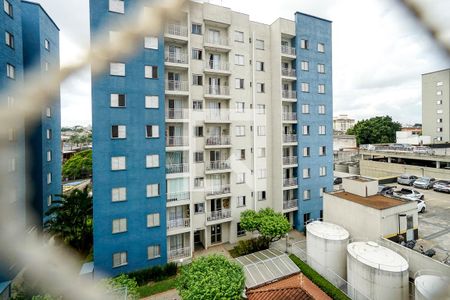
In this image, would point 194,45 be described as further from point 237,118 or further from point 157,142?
point 157,142

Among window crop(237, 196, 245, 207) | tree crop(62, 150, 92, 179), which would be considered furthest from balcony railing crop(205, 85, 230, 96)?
tree crop(62, 150, 92, 179)

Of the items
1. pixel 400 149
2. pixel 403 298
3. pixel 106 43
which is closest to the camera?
pixel 106 43

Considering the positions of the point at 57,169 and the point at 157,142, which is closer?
the point at 157,142

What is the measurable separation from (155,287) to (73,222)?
769 cm

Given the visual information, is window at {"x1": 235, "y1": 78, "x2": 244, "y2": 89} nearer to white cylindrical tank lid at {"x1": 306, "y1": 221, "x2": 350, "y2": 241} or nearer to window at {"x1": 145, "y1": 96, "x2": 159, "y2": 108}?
→ window at {"x1": 145, "y1": 96, "x2": 159, "y2": 108}

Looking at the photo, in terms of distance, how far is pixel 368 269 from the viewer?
1271 centimetres

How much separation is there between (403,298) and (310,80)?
56.0ft

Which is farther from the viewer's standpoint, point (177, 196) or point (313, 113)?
point (313, 113)

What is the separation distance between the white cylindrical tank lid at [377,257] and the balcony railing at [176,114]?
13.7m

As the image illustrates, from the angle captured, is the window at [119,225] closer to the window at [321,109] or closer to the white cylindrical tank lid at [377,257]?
the white cylindrical tank lid at [377,257]

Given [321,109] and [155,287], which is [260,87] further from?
[155,287]

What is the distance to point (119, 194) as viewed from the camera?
1597 centimetres

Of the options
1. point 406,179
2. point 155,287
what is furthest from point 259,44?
point 406,179

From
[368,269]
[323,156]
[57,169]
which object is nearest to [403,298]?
[368,269]
